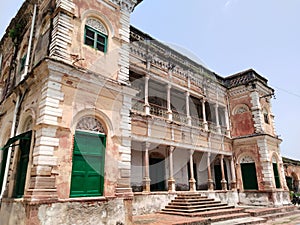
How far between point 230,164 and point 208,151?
3035 mm

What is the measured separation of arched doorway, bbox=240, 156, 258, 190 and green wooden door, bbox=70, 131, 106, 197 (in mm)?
11964

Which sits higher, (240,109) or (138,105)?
(240,109)

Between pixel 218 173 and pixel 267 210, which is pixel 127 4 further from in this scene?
pixel 218 173

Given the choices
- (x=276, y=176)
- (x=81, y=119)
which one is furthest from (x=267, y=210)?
(x=81, y=119)

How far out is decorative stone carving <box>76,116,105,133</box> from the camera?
7189 mm

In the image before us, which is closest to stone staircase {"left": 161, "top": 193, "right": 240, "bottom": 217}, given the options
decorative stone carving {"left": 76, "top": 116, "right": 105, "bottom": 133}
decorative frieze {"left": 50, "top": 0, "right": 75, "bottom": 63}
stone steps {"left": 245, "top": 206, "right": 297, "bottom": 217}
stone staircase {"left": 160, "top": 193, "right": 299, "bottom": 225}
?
stone staircase {"left": 160, "top": 193, "right": 299, "bottom": 225}

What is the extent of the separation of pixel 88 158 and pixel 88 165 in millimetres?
206

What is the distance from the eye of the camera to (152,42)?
13562mm

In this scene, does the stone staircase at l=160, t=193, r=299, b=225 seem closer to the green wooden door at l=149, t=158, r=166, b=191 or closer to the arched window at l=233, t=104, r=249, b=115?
the green wooden door at l=149, t=158, r=166, b=191

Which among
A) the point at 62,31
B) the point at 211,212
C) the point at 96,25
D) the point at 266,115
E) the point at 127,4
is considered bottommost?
the point at 211,212

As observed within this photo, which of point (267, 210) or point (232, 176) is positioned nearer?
point (267, 210)

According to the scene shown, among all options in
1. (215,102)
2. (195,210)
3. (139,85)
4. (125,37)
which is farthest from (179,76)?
(195,210)

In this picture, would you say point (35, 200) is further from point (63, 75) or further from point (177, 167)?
point (177, 167)

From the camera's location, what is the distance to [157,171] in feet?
45.7
